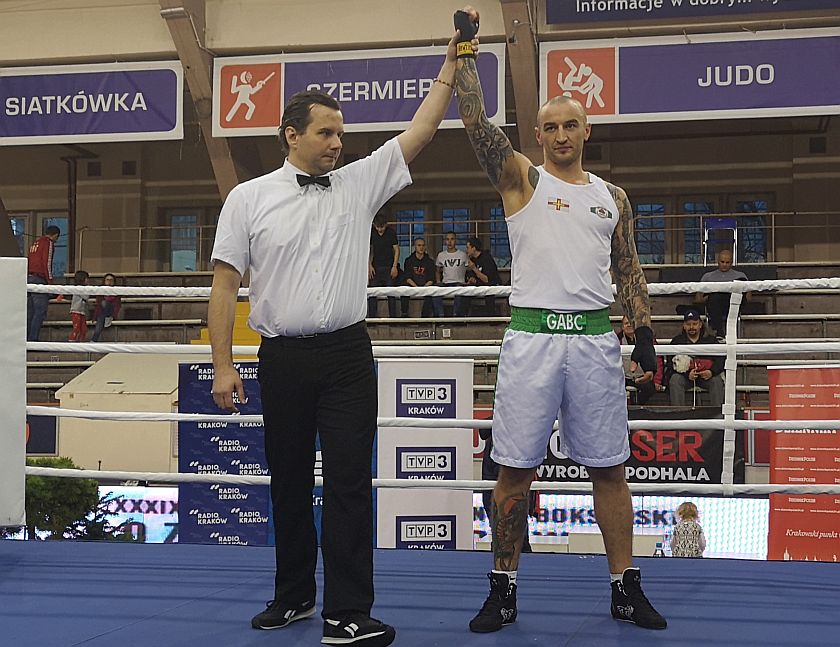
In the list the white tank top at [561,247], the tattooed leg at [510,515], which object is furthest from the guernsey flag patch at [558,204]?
the tattooed leg at [510,515]

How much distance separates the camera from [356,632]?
1.99m

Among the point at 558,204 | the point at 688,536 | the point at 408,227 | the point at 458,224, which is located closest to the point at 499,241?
the point at 458,224

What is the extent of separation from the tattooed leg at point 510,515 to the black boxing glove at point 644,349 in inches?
15.4

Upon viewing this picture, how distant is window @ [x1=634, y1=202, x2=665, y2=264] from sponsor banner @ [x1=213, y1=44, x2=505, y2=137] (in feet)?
16.4

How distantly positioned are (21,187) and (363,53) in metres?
8.24

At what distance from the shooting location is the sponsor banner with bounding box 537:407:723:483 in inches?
233

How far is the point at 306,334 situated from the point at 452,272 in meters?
8.52

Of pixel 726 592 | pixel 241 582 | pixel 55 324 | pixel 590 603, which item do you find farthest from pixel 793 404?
pixel 55 324

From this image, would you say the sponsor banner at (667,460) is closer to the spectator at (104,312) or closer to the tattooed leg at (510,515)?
the tattooed leg at (510,515)

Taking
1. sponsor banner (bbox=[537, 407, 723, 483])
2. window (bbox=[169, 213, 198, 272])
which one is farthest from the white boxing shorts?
window (bbox=[169, 213, 198, 272])

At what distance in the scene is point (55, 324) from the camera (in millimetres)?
11523

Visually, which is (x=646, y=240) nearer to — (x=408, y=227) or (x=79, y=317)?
(x=408, y=227)

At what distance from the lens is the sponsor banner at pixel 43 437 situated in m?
8.42

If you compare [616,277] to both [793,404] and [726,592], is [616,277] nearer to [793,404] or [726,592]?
[726,592]
